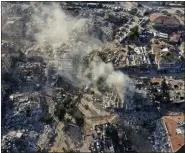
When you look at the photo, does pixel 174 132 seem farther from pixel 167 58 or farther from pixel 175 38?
pixel 175 38

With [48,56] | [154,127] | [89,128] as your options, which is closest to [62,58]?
[48,56]

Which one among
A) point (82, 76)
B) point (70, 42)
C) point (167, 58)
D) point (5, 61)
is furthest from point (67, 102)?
point (167, 58)

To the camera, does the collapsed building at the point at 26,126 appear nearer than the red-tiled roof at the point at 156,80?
Yes

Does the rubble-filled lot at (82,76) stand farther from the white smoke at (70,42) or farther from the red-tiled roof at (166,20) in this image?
the red-tiled roof at (166,20)

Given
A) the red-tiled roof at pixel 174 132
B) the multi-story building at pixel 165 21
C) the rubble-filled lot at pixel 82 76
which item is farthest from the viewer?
the multi-story building at pixel 165 21

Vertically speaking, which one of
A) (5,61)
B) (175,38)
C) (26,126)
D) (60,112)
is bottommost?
(26,126)

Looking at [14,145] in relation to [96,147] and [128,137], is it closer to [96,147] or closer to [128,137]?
[96,147]

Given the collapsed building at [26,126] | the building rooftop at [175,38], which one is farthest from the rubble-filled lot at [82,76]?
the building rooftop at [175,38]

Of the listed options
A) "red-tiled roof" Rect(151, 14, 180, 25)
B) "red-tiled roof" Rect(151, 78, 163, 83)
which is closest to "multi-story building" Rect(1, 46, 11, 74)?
"red-tiled roof" Rect(151, 78, 163, 83)
